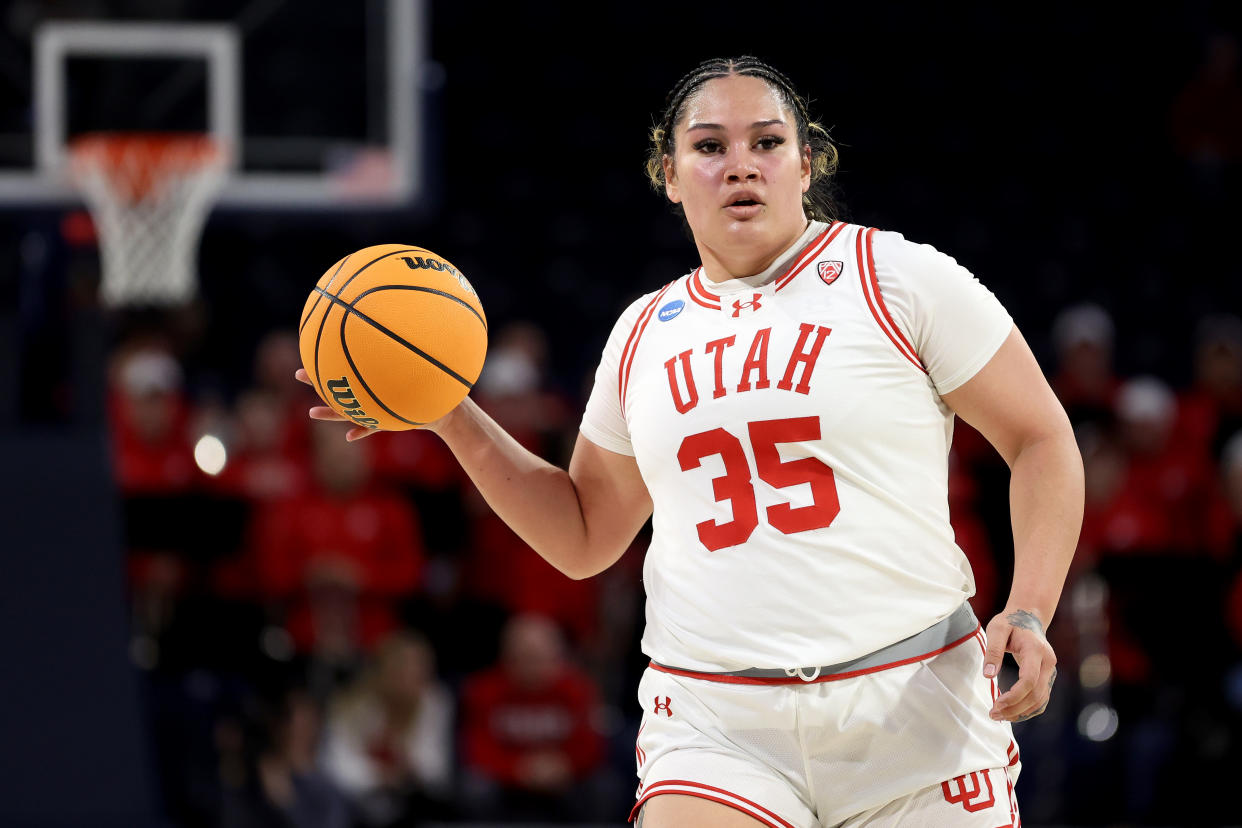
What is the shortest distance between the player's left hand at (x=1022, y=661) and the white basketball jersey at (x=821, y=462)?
0.22 meters

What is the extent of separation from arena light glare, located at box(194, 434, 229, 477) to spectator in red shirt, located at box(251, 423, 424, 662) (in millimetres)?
402

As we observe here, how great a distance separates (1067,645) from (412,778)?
3.38 m

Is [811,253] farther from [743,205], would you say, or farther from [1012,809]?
[1012,809]

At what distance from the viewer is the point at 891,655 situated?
2811 mm

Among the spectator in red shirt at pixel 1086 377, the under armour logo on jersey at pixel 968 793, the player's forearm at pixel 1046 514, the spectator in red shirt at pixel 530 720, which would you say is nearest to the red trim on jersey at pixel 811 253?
the player's forearm at pixel 1046 514

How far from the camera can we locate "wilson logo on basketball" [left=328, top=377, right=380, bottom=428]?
3217mm

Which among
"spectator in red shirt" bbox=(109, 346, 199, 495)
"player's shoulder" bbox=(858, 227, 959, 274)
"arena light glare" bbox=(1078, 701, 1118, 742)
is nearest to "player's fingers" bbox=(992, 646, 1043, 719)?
"player's shoulder" bbox=(858, 227, 959, 274)

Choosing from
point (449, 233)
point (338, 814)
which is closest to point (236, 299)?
point (449, 233)

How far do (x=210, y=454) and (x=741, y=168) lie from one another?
5.59 meters

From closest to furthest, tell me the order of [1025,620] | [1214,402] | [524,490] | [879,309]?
1. [1025,620]
2. [879,309]
3. [524,490]
4. [1214,402]

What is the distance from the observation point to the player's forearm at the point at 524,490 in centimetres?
332

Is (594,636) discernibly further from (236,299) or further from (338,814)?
(236,299)

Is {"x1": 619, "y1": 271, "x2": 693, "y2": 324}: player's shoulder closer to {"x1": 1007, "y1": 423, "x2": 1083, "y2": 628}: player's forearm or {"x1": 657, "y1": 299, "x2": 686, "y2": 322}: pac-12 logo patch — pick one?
{"x1": 657, "y1": 299, "x2": 686, "y2": 322}: pac-12 logo patch

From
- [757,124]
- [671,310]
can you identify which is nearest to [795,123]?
[757,124]
